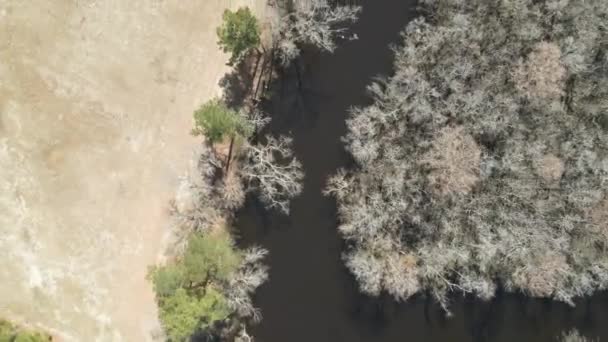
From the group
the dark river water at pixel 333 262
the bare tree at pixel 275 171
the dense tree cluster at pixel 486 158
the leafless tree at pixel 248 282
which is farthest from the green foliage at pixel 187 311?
the dense tree cluster at pixel 486 158

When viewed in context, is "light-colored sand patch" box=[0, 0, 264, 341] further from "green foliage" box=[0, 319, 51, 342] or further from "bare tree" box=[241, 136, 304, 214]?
"bare tree" box=[241, 136, 304, 214]

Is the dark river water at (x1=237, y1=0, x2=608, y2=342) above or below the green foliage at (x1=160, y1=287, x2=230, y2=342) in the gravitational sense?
above

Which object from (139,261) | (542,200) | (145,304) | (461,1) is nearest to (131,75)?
(139,261)

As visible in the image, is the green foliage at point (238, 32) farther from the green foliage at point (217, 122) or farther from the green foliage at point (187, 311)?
the green foliage at point (187, 311)

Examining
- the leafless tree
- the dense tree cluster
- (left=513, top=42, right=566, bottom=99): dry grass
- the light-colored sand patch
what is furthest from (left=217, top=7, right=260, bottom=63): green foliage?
(left=513, top=42, right=566, bottom=99): dry grass

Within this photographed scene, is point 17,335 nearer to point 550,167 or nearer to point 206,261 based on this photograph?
point 206,261
